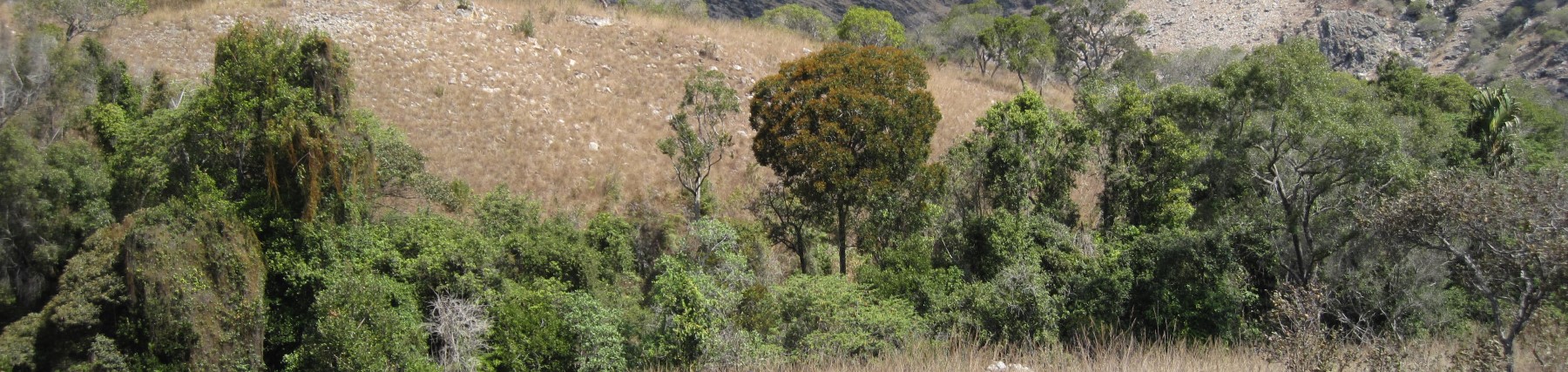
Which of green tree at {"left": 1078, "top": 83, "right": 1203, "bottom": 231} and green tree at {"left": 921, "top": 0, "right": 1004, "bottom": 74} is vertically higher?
green tree at {"left": 1078, "top": 83, "right": 1203, "bottom": 231}

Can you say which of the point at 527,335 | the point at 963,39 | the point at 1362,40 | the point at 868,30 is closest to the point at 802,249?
the point at 527,335

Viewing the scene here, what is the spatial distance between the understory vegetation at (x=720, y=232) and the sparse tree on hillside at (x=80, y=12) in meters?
6.76

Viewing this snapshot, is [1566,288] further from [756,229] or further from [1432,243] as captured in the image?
[756,229]

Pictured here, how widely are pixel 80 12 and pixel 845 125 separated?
2149cm

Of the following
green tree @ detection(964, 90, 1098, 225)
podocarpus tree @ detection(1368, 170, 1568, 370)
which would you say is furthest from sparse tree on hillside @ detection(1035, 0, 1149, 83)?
podocarpus tree @ detection(1368, 170, 1568, 370)

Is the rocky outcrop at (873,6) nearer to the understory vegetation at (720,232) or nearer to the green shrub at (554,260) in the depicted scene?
the understory vegetation at (720,232)

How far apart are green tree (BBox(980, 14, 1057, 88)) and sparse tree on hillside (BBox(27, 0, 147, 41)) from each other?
101 ft

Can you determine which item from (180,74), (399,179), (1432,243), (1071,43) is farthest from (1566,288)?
(1071,43)

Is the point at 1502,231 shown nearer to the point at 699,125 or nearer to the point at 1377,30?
the point at 699,125

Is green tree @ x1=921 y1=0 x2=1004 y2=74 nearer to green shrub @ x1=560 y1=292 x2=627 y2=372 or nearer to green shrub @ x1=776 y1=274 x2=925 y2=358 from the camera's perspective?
green shrub @ x1=776 y1=274 x2=925 y2=358

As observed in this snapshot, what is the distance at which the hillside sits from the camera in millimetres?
22281

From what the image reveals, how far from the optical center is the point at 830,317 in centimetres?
1394

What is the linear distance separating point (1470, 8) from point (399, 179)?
296 ft

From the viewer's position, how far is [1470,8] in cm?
7625
